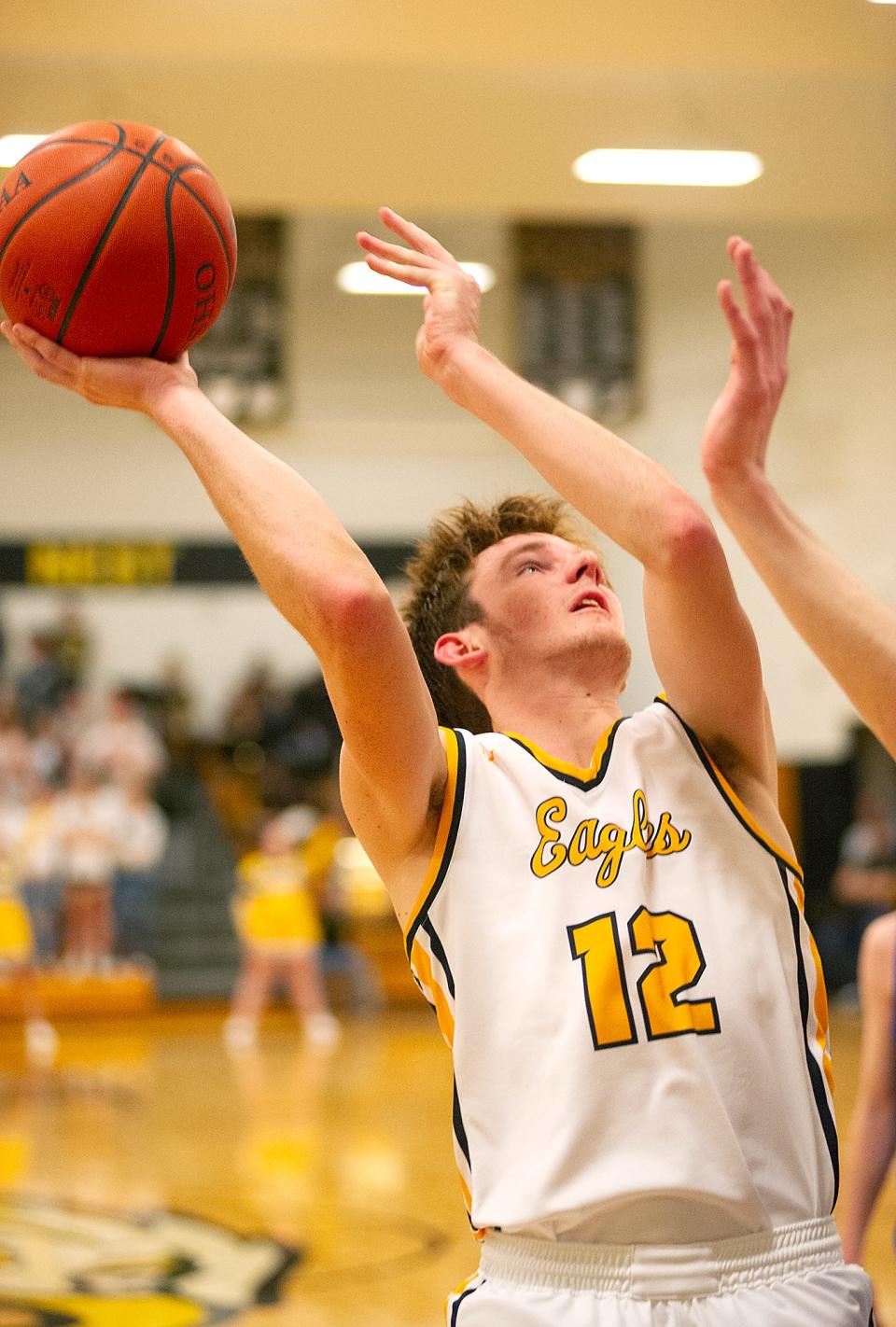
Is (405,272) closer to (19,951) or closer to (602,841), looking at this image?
(602,841)

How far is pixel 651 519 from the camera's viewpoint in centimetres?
171

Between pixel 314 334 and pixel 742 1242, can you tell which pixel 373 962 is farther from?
pixel 742 1242

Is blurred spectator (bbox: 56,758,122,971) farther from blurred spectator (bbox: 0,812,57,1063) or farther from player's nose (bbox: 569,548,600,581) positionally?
player's nose (bbox: 569,548,600,581)

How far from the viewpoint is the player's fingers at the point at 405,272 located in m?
1.90

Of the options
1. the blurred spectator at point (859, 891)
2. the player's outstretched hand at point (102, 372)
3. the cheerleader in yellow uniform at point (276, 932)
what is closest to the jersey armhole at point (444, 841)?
the player's outstretched hand at point (102, 372)

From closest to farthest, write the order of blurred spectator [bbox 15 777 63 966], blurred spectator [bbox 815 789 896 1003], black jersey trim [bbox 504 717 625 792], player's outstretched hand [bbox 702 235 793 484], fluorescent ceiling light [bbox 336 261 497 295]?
player's outstretched hand [bbox 702 235 793 484], black jersey trim [bbox 504 717 625 792], blurred spectator [bbox 815 789 896 1003], fluorescent ceiling light [bbox 336 261 497 295], blurred spectator [bbox 15 777 63 966]

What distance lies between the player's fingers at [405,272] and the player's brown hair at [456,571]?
377 millimetres

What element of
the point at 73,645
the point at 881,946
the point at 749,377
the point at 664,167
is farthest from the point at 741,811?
the point at 73,645

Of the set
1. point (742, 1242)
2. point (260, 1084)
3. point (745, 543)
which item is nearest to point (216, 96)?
point (260, 1084)

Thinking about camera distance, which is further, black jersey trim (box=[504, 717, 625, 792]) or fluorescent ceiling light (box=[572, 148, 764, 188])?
fluorescent ceiling light (box=[572, 148, 764, 188])

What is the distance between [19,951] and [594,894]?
32.0ft

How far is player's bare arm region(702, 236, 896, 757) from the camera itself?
5.64ft

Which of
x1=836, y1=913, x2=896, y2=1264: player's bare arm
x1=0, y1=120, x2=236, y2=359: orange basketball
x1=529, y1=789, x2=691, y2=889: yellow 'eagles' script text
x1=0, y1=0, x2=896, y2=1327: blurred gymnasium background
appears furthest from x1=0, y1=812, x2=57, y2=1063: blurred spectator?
x1=529, y1=789, x2=691, y2=889: yellow 'eagles' script text

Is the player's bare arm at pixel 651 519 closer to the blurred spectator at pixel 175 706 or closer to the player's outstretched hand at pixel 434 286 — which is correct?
the player's outstretched hand at pixel 434 286
